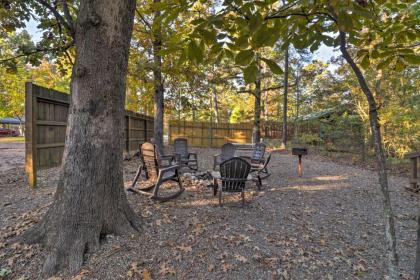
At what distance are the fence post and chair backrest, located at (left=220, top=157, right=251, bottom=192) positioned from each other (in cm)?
382

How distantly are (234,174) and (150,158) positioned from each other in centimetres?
182

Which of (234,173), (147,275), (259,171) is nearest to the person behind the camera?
(147,275)

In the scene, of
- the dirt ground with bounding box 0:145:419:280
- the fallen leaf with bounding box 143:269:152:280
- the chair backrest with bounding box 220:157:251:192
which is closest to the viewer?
the fallen leaf with bounding box 143:269:152:280

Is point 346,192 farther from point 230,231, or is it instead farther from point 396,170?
point 396,170

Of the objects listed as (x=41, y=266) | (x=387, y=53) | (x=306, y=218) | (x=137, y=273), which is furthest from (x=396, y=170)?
(x=41, y=266)

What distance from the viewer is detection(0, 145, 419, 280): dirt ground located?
2422 mm

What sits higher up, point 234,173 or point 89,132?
point 89,132

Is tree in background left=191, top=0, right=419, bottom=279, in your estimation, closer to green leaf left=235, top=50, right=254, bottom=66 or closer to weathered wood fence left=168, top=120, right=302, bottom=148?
green leaf left=235, top=50, right=254, bottom=66

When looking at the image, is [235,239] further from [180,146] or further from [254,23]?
[180,146]

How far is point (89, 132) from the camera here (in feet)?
8.50

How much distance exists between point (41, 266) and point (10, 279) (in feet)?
0.80

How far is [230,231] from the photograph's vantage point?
3.23m

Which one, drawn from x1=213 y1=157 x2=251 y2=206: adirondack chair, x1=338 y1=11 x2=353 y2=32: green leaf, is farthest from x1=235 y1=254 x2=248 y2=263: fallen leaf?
x1=338 y1=11 x2=353 y2=32: green leaf

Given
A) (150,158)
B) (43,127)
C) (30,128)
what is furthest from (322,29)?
(43,127)
